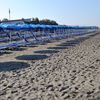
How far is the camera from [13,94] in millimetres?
8703

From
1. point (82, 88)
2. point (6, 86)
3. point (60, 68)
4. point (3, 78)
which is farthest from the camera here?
point (60, 68)

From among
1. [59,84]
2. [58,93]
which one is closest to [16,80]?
[59,84]

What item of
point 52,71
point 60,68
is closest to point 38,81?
point 52,71

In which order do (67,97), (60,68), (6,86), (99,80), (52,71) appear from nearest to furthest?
(67,97) → (6,86) → (99,80) → (52,71) → (60,68)

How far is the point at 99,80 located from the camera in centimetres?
1058

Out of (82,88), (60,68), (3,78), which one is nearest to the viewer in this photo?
(82,88)

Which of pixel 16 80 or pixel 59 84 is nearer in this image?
pixel 59 84

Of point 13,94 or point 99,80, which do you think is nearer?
point 13,94

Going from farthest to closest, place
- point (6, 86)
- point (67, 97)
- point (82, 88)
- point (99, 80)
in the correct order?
point (99, 80)
point (6, 86)
point (82, 88)
point (67, 97)

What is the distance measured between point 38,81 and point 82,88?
6.35ft

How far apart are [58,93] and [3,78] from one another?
10.9 feet

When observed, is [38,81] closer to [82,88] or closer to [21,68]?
[82,88]

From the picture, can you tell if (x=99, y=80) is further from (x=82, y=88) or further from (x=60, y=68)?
(x=60, y=68)

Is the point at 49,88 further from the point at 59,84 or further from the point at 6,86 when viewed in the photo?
the point at 6,86
